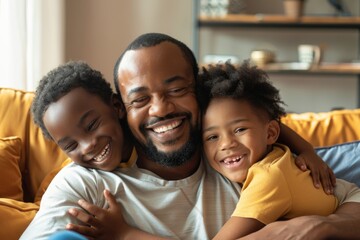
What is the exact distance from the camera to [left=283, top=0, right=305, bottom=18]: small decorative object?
3.53 meters

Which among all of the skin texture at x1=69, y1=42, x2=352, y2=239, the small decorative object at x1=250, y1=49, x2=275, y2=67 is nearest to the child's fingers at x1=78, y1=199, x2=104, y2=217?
the skin texture at x1=69, y1=42, x2=352, y2=239

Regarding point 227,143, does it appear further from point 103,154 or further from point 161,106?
point 103,154

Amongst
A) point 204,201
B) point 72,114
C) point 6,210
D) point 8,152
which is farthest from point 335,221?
point 8,152

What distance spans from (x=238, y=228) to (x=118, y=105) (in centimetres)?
52

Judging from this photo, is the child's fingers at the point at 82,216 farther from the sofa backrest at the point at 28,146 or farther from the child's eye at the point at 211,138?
the sofa backrest at the point at 28,146

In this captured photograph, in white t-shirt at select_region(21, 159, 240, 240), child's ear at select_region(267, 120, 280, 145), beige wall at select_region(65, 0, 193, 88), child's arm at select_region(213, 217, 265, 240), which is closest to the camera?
→ child's arm at select_region(213, 217, 265, 240)

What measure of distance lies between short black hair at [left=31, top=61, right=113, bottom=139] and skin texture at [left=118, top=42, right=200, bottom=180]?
81 mm

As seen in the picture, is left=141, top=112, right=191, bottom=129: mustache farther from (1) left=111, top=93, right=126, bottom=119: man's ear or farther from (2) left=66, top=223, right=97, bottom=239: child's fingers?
(2) left=66, top=223, right=97, bottom=239: child's fingers

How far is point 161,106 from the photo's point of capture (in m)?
1.40

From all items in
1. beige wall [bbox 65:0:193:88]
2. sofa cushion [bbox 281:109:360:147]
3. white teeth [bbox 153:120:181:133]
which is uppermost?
beige wall [bbox 65:0:193:88]

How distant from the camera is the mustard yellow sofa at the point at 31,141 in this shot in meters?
1.73

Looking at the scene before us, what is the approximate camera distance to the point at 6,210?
147 cm

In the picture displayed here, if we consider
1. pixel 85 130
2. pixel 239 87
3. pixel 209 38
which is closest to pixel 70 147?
pixel 85 130

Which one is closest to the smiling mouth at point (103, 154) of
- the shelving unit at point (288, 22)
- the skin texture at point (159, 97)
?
the skin texture at point (159, 97)
